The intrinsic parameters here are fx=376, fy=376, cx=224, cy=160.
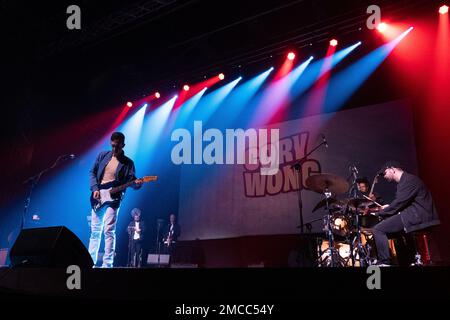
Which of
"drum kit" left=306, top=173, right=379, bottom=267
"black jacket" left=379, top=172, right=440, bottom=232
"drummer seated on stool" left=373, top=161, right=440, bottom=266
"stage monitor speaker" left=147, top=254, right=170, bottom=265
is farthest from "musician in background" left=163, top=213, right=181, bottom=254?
"black jacket" left=379, top=172, right=440, bottom=232

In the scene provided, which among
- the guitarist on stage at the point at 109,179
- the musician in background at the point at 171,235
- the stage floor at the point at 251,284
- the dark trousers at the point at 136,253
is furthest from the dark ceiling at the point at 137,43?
the stage floor at the point at 251,284

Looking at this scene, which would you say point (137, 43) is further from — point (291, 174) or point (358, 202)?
point (358, 202)

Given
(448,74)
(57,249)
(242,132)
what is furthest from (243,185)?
(57,249)

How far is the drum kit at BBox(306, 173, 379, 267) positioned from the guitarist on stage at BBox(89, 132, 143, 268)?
2610 millimetres

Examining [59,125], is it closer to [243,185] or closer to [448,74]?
[243,185]

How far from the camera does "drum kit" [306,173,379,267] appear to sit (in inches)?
194

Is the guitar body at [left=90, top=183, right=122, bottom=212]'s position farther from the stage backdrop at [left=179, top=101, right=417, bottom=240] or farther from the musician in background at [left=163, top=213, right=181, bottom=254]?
the musician in background at [left=163, top=213, right=181, bottom=254]

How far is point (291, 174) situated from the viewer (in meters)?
7.32

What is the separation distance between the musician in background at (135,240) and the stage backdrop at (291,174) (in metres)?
0.95

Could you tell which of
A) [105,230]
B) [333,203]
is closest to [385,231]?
[333,203]

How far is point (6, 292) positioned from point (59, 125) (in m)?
7.80

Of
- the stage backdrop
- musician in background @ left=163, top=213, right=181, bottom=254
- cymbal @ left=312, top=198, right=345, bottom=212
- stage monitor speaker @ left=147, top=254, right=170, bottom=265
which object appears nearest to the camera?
cymbal @ left=312, top=198, right=345, bottom=212

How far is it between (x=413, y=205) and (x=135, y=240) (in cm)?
576

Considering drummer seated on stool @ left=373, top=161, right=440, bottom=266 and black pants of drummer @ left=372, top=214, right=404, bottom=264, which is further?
black pants of drummer @ left=372, top=214, right=404, bottom=264
